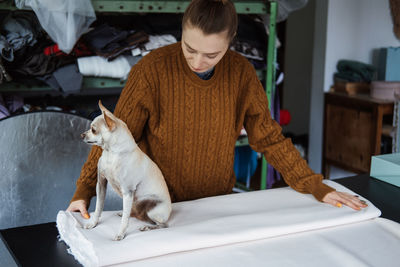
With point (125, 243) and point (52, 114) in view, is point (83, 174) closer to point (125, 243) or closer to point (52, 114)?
point (125, 243)

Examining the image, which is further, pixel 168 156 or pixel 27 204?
pixel 27 204

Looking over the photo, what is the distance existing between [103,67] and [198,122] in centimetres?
109

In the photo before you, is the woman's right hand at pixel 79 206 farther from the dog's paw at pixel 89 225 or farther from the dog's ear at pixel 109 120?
the dog's ear at pixel 109 120

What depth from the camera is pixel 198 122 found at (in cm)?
140

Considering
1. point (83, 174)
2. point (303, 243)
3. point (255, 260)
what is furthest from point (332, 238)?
point (83, 174)

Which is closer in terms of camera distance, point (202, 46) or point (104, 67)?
point (202, 46)

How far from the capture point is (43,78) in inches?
89.3

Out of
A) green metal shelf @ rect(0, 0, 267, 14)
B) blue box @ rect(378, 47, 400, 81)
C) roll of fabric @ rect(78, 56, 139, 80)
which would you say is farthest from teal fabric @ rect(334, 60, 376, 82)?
roll of fabric @ rect(78, 56, 139, 80)

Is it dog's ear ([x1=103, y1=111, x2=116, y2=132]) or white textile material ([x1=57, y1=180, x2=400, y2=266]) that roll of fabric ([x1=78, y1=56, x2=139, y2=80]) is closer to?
white textile material ([x1=57, y1=180, x2=400, y2=266])

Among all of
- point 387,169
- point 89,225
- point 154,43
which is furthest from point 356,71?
point 89,225

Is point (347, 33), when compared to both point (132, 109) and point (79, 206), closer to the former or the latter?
point (132, 109)

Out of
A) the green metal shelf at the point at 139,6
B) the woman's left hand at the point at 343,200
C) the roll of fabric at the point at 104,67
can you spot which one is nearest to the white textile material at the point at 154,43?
the roll of fabric at the point at 104,67

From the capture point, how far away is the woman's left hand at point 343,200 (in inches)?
48.0

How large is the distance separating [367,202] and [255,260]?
1.40 feet
